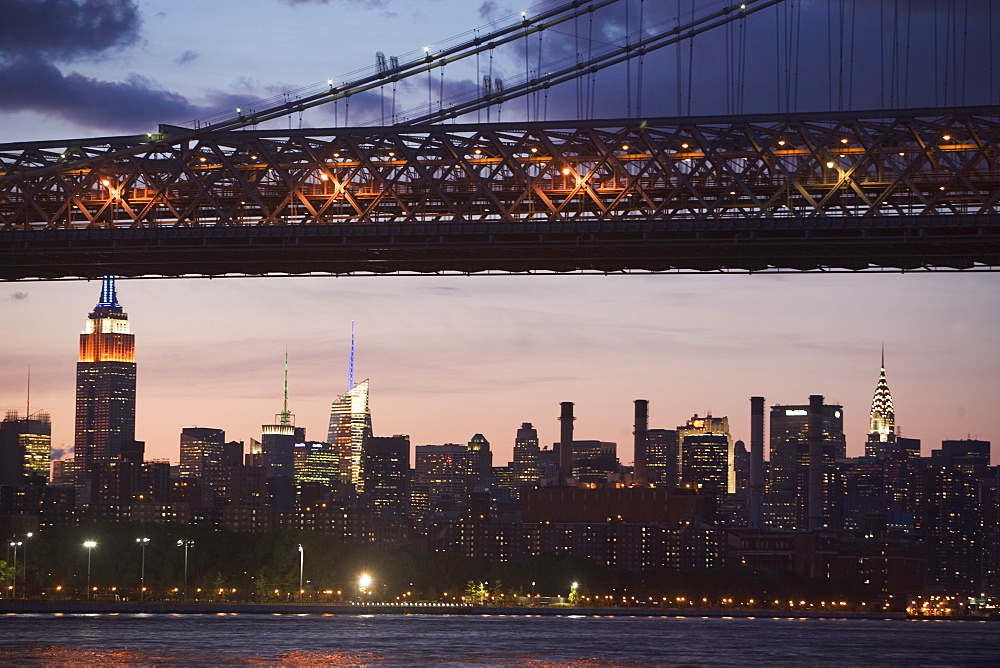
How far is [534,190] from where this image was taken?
234ft

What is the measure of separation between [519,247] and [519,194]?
4.23 meters

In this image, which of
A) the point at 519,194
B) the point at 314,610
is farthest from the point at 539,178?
the point at 314,610

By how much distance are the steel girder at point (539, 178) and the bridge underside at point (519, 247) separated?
20 cm

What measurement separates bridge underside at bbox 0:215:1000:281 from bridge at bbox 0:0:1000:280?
3.4 inches

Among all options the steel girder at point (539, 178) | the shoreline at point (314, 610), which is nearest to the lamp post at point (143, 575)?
the shoreline at point (314, 610)

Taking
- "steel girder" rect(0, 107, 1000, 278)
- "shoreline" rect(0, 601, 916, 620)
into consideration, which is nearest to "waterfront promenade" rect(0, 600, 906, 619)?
"shoreline" rect(0, 601, 916, 620)

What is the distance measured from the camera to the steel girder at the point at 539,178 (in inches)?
2623

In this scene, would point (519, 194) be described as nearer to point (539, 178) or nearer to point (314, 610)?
point (539, 178)

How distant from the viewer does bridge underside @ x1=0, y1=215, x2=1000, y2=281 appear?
65.1m

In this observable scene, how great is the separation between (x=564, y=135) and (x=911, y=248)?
14365mm

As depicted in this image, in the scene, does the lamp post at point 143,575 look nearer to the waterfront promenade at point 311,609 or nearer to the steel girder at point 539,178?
the waterfront promenade at point 311,609

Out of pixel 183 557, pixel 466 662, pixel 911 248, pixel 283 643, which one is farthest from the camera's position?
pixel 183 557

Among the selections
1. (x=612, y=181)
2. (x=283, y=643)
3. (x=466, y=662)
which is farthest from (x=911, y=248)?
(x=283, y=643)

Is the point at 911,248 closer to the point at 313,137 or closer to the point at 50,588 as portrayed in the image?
the point at 313,137
